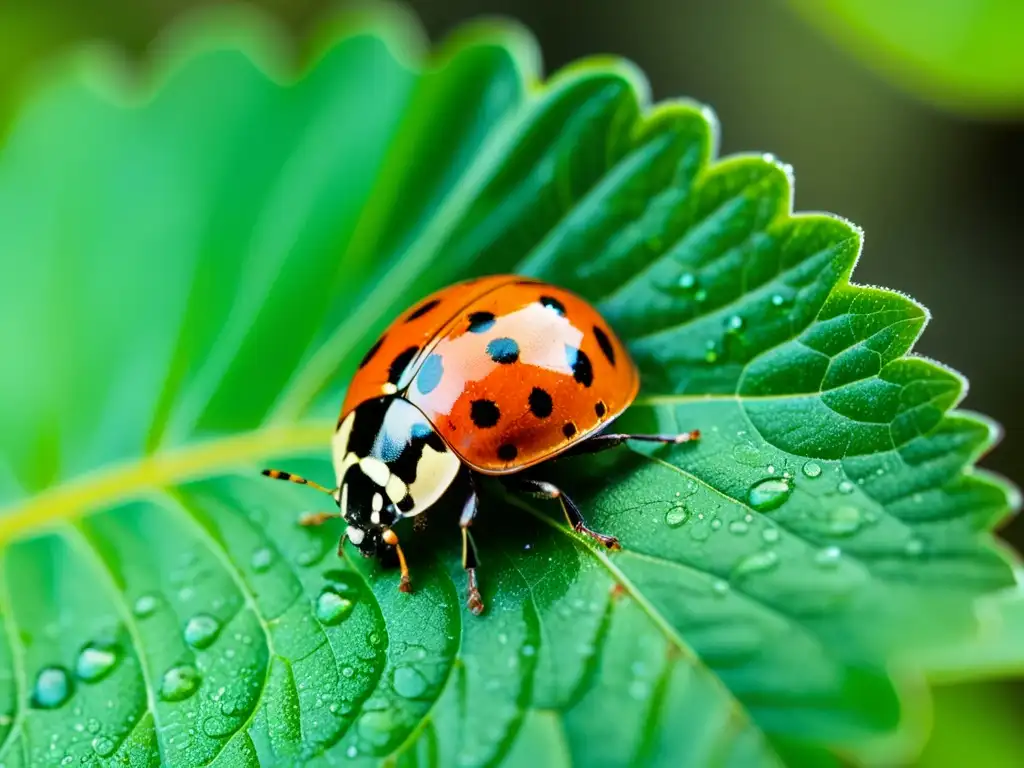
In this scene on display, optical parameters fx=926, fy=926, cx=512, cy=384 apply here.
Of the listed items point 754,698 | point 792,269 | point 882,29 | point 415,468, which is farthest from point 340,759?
point 882,29

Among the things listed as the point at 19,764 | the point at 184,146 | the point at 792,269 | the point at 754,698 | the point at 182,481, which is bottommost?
the point at 754,698

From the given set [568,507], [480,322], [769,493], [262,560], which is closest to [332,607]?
Answer: [262,560]

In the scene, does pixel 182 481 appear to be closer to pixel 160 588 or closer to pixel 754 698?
pixel 160 588

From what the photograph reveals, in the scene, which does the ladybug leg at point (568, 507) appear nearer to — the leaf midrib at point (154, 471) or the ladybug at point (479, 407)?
the ladybug at point (479, 407)

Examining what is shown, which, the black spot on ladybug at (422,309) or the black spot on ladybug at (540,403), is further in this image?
the black spot on ladybug at (422,309)

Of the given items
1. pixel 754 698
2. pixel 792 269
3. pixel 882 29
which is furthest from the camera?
pixel 882 29

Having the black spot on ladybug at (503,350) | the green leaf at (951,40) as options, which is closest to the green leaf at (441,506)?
the black spot on ladybug at (503,350)

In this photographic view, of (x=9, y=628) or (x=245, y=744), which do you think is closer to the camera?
(x=245, y=744)
